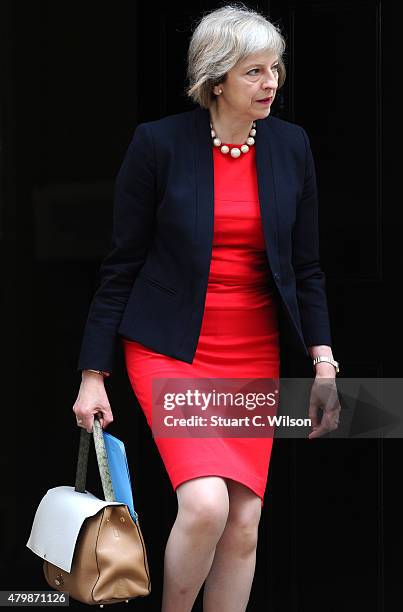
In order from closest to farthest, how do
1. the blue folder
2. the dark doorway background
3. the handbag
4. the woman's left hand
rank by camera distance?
the handbag < the blue folder < the woman's left hand < the dark doorway background

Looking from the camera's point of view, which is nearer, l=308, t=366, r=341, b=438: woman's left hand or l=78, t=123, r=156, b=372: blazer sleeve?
l=78, t=123, r=156, b=372: blazer sleeve

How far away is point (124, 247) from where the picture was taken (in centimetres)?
361

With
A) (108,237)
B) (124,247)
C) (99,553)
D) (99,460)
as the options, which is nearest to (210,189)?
(124,247)

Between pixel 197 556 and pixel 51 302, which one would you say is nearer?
pixel 197 556

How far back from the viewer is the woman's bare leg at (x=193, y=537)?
3402 millimetres

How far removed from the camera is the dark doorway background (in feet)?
13.6

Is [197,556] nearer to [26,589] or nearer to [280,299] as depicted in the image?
[280,299]

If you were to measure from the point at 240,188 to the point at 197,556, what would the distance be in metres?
0.98

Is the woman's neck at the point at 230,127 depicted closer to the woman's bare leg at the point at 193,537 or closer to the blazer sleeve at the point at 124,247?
the blazer sleeve at the point at 124,247

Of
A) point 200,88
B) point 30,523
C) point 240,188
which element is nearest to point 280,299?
point 240,188

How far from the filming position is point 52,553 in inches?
136

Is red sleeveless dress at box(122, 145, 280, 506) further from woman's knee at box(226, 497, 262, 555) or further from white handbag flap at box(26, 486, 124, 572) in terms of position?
white handbag flap at box(26, 486, 124, 572)

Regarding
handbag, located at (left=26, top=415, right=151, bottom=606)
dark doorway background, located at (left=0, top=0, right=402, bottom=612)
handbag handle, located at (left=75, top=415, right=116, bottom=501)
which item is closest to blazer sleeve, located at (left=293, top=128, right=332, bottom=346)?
dark doorway background, located at (left=0, top=0, right=402, bottom=612)

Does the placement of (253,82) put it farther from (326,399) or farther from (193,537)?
(193,537)
